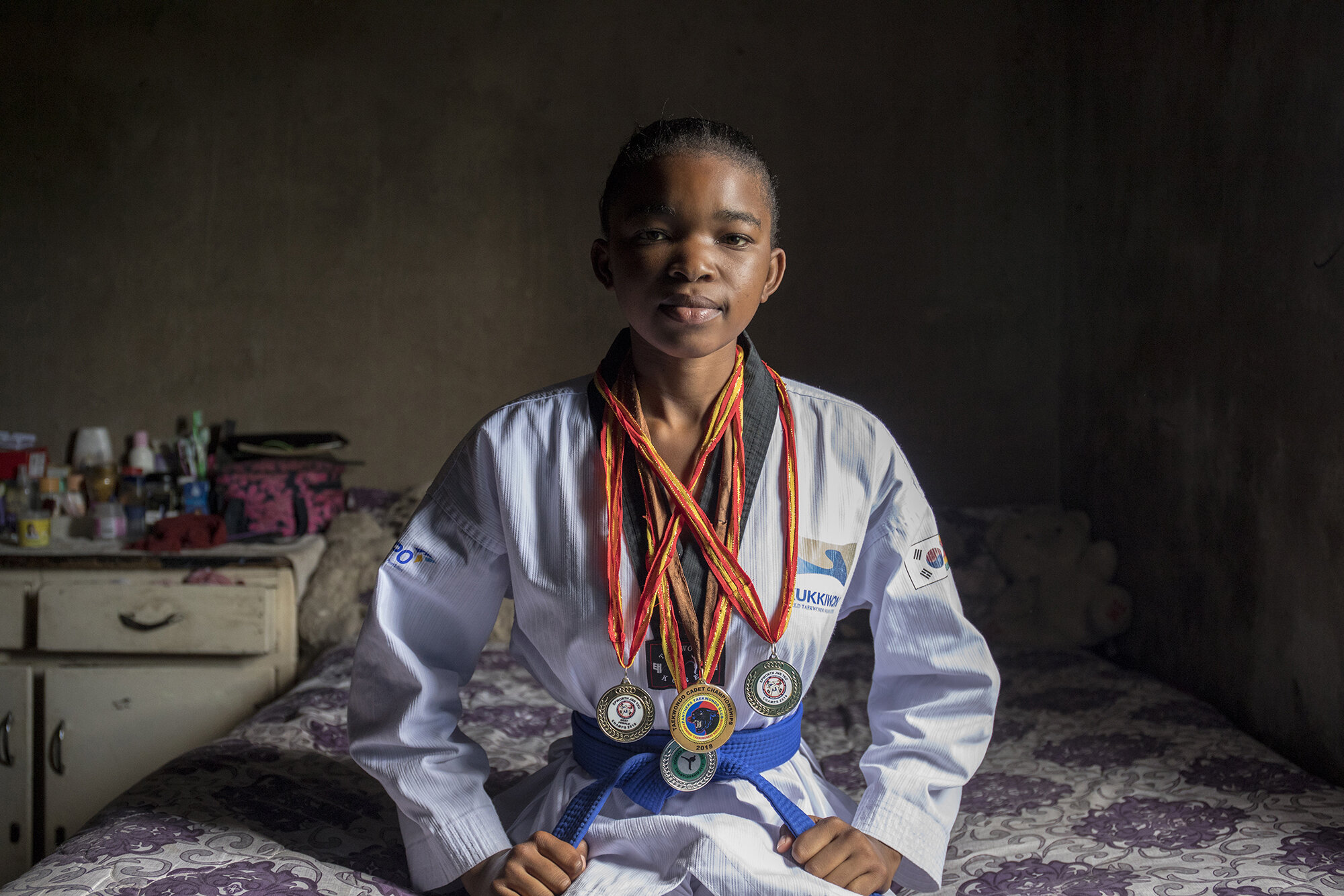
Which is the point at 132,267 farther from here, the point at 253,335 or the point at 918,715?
the point at 918,715

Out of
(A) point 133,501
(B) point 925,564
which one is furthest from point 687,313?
(A) point 133,501

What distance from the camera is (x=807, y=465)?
111 centimetres

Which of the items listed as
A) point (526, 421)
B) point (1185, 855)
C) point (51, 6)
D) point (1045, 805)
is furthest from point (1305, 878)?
point (51, 6)

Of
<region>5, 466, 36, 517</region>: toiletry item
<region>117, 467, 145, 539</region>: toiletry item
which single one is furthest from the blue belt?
<region>5, 466, 36, 517</region>: toiletry item

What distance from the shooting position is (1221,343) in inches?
82.0

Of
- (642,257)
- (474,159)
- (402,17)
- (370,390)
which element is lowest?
(370,390)

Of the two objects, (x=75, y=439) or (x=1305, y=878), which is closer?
(x=1305, y=878)

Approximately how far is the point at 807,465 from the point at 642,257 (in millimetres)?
320

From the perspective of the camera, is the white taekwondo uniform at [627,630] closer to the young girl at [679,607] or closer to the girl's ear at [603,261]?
the young girl at [679,607]

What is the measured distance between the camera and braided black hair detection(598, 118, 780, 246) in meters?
1.02

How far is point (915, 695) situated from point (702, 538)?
332mm

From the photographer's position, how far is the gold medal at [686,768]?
990 millimetres

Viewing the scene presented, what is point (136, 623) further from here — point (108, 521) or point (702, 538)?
point (702, 538)

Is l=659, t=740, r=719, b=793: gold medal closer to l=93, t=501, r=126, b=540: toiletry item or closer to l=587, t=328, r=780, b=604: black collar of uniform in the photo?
l=587, t=328, r=780, b=604: black collar of uniform
